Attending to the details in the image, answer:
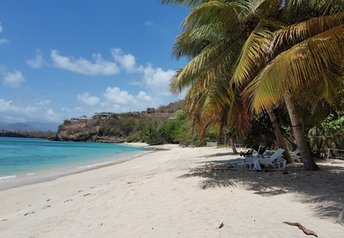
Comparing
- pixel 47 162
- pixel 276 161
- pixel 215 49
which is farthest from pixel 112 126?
pixel 215 49

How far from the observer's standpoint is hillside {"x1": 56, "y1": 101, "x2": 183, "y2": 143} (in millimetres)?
114619

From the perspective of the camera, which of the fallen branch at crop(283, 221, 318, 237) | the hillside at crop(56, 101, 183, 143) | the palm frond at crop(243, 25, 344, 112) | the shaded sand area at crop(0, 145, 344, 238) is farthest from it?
the hillside at crop(56, 101, 183, 143)

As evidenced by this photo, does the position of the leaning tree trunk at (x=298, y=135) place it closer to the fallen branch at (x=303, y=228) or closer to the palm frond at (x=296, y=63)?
the palm frond at (x=296, y=63)

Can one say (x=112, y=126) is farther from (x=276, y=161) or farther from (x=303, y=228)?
(x=303, y=228)

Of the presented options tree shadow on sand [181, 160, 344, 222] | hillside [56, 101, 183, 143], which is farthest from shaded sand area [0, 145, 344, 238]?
hillside [56, 101, 183, 143]

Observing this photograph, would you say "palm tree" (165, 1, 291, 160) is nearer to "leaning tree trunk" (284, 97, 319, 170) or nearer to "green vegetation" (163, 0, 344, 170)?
"green vegetation" (163, 0, 344, 170)

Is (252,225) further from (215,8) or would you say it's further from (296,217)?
(215,8)

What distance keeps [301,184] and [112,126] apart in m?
116

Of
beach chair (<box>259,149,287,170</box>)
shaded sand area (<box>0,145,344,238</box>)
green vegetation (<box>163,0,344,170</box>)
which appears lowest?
shaded sand area (<box>0,145,344,238</box>)

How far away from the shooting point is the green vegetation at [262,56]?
18.5ft

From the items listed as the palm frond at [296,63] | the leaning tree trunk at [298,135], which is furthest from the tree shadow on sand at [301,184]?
the palm frond at [296,63]

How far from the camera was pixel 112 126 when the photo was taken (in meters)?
122

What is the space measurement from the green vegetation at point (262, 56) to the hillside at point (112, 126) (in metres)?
93.0

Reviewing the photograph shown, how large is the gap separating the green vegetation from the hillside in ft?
305
